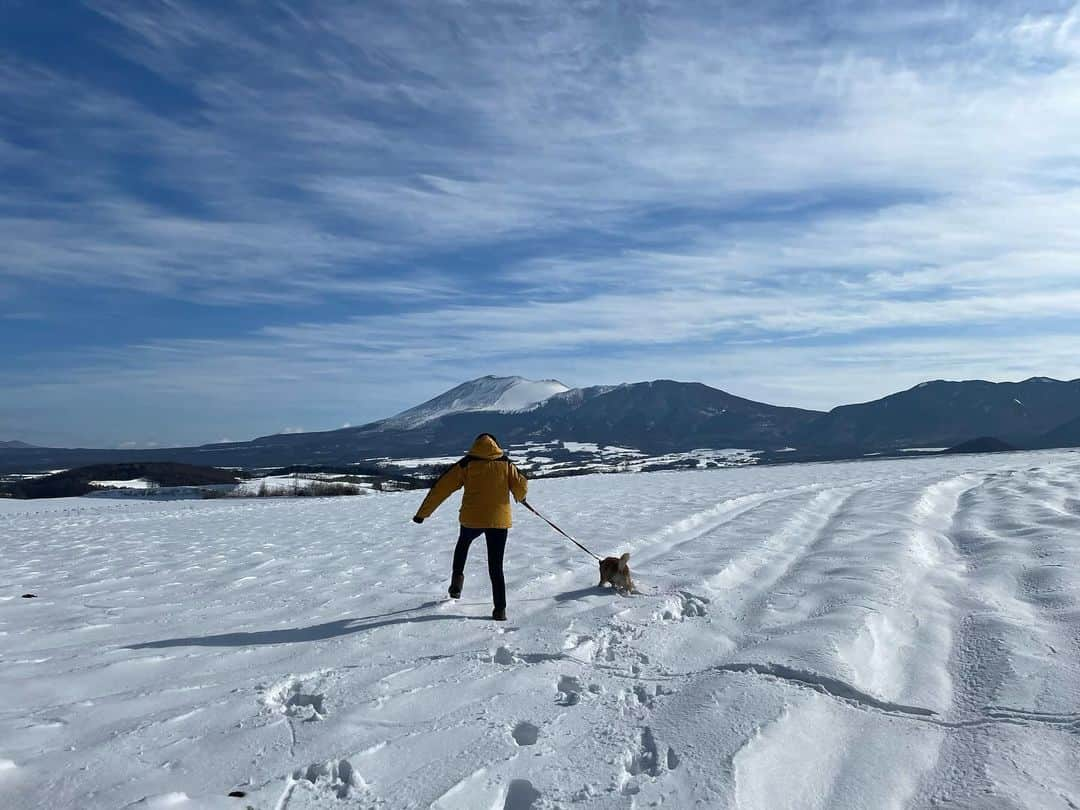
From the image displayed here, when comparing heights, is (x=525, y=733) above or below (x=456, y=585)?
below

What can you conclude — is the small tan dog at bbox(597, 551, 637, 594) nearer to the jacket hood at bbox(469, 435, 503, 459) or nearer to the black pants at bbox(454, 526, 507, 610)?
the black pants at bbox(454, 526, 507, 610)

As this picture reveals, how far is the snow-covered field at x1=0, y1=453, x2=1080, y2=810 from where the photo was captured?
4047mm

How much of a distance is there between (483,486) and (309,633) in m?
2.30

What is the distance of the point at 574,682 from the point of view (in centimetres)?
558

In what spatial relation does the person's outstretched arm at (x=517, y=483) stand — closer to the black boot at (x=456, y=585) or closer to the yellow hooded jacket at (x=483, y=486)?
the yellow hooded jacket at (x=483, y=486)

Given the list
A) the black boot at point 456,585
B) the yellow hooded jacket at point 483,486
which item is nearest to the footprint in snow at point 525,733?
the yellow hooded jacket at point 483,486

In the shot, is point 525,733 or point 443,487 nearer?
point 525,733

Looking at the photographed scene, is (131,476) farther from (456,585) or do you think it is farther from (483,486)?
(483,486)

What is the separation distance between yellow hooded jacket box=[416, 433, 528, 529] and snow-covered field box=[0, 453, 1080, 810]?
105cm

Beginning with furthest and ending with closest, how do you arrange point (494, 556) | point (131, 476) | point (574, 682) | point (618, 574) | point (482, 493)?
point (131, 476), point (618, 574), point (482, 493), point (494, 556), point (574, 682)

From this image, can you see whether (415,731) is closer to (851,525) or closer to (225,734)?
(225,734)

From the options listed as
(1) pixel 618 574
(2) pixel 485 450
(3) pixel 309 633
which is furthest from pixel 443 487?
(1) pixel 618 574

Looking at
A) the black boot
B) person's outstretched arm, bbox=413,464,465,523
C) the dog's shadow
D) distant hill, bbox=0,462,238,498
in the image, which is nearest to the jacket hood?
person's outstretched arm, bbox=413,464,465,523

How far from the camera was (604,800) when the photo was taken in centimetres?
389
